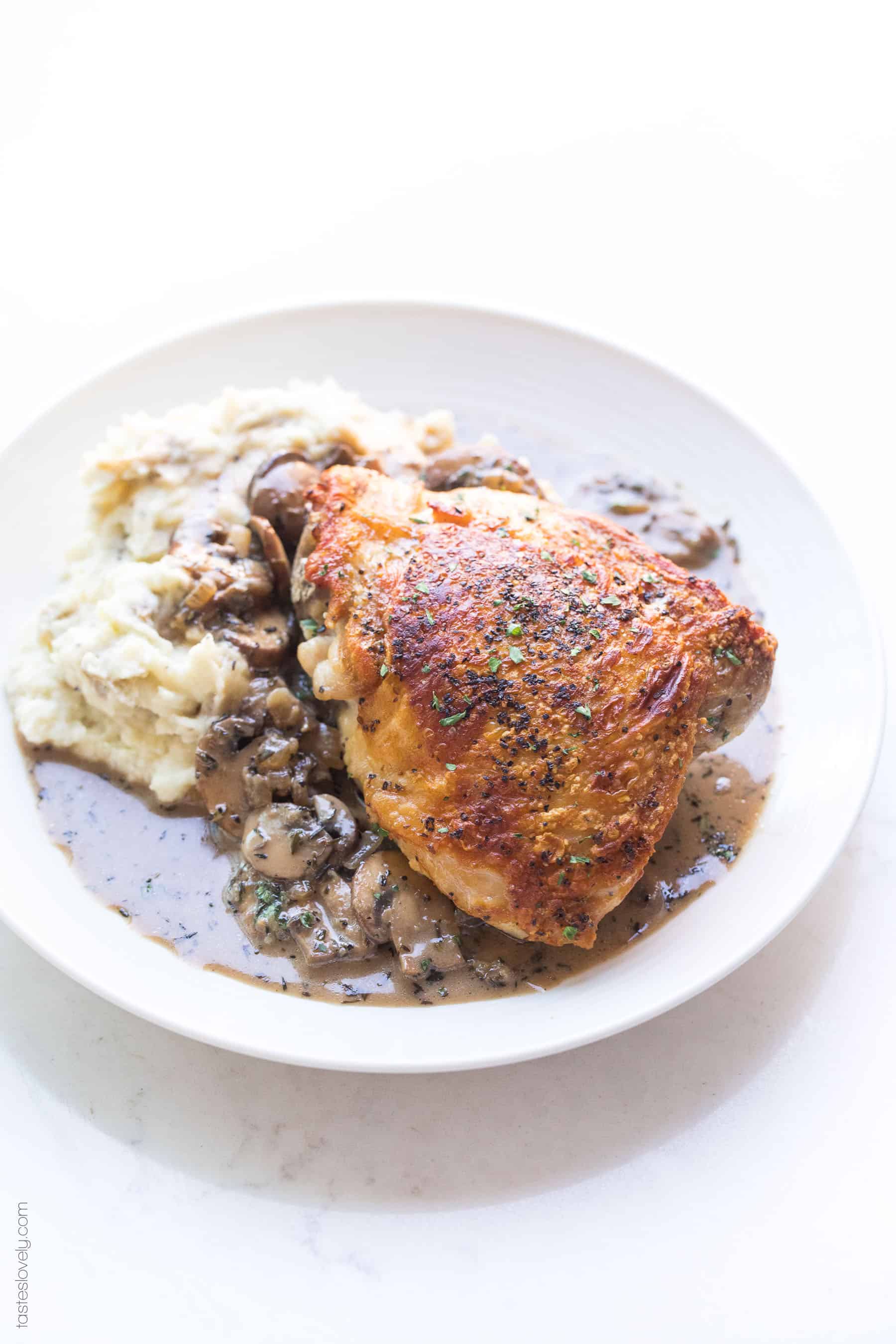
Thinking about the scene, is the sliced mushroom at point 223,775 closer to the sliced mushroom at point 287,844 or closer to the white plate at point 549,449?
the sliced mushroom at point 287,844

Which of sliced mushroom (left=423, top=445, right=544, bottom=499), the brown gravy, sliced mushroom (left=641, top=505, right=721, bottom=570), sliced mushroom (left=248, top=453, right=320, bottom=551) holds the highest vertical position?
sliced mushroom (left=641, top=505, right=721, bottom=570)

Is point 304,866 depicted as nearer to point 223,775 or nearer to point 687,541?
point 223,775

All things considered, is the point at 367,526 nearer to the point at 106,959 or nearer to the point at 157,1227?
the point at 106,959

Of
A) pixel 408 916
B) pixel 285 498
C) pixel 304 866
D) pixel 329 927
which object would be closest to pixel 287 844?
pixel 304 866

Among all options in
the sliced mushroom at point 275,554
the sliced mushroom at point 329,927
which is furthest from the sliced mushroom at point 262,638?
the sliced mushroom at point 329,927

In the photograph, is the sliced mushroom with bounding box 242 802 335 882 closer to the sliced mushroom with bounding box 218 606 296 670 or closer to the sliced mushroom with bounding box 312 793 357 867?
the sliced mushroom with bounding box 312 793 357 867

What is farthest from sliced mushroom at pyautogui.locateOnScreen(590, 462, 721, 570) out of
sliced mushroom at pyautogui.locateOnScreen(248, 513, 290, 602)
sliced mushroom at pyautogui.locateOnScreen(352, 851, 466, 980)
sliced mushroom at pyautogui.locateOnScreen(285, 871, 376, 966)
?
sliced mushroom at pyautogui.locateOnScreen(285, 871, 376, 966)
